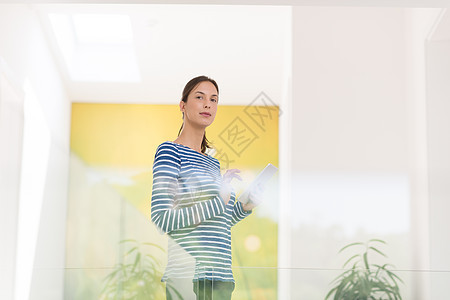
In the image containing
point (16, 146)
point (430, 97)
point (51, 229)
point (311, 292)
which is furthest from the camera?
point (51, 229)

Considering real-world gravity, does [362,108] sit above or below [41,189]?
above

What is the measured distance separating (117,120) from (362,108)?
2.18 meters

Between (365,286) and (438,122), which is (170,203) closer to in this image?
(365,286)

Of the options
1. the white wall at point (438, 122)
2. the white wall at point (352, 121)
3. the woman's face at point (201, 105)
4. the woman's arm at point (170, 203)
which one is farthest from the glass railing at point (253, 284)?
the white wall at point (352, 121)

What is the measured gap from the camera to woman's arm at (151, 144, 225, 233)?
6.34ft

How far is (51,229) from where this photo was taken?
13.5 ft

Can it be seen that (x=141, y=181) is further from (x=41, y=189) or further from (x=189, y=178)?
(x=189, y=178)

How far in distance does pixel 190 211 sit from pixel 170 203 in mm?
84

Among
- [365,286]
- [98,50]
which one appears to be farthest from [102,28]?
A: [365,286]

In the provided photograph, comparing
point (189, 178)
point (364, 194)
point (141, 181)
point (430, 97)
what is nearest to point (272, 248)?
point (141, 181)

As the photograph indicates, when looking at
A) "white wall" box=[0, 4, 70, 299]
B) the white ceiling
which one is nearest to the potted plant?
"white wall" box=[0, 4, 70, 299]

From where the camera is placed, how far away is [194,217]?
1.93 m

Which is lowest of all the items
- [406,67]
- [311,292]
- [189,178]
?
[311,292]

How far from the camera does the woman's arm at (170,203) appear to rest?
1.93 metres
